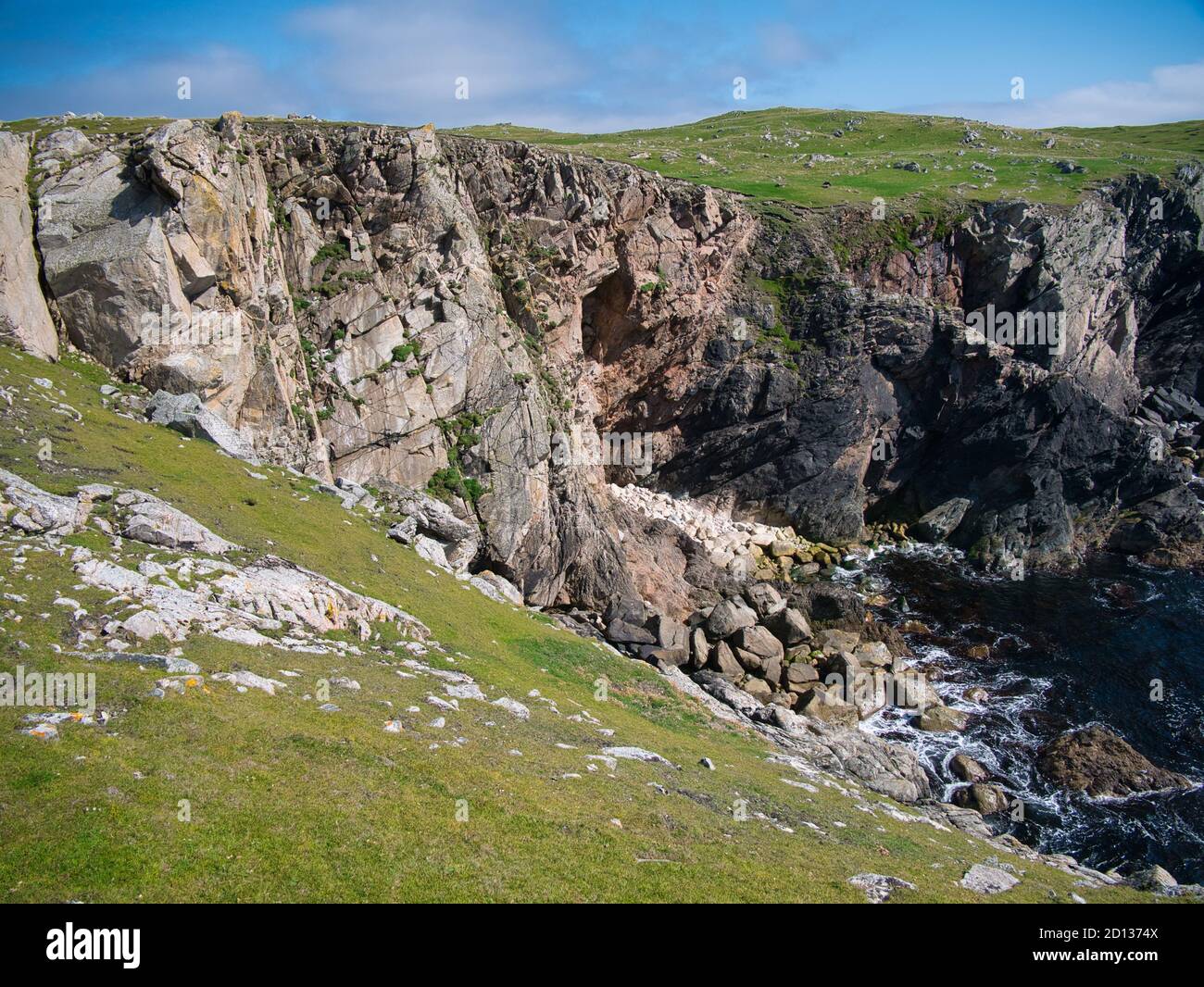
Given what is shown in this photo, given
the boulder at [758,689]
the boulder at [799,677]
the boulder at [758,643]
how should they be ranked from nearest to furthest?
the boulder at [758,689], the boulder at [799,677], the boulder at [758,643]

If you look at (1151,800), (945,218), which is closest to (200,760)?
(1151,800)

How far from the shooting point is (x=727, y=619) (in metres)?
42.4

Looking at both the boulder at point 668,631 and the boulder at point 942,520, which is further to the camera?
the boulder at point 942,520

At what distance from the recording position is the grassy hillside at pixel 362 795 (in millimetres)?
10727

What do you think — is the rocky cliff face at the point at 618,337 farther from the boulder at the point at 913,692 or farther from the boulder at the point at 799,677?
the boulder at the point at 913,692

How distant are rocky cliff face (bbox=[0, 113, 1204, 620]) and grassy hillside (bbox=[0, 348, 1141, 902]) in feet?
38.1

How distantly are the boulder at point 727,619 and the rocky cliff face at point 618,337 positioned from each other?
3.95 metres

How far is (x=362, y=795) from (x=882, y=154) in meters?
103

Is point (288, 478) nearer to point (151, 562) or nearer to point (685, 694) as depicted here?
point (151, 562)

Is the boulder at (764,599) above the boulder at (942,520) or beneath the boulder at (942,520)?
beneath

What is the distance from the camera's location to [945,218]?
216ft
